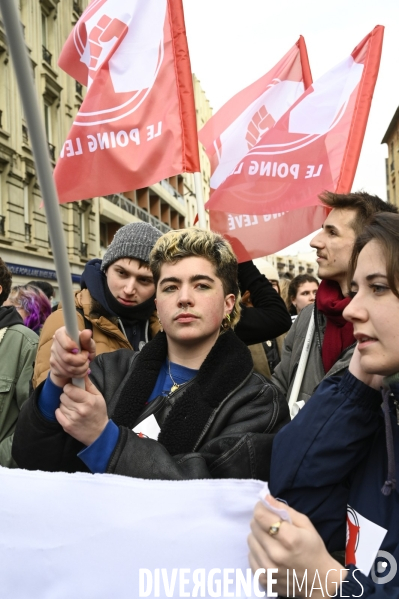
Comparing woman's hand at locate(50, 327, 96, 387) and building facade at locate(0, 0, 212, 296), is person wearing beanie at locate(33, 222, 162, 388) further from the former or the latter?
building facade at locate(0, 0, 212, 296)

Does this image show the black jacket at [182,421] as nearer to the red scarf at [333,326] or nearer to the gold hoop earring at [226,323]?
the gold hoop earring at [226,323]

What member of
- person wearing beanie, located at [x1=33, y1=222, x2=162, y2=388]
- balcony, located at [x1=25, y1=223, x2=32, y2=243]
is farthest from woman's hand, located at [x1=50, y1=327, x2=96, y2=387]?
balcony, located at [x1=25, y1=223, x2=32, y2=243]

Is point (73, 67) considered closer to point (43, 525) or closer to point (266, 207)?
point (266, 207)

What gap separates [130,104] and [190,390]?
7.20ft

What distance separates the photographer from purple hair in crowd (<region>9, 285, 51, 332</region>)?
427 cm

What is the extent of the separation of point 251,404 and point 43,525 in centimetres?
67

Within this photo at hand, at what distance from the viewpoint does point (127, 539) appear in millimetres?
1150

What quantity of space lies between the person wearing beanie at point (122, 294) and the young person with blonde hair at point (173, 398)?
65cm

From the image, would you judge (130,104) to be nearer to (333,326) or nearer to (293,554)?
(333,326)

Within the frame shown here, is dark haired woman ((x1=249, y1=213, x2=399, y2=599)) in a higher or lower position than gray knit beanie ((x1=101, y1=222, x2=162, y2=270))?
lower

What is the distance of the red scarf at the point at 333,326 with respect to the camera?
2557mm

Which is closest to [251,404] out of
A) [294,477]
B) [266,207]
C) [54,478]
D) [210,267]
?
[294,477]

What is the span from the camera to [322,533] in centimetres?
131

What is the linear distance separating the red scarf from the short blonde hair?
0.73 metres
